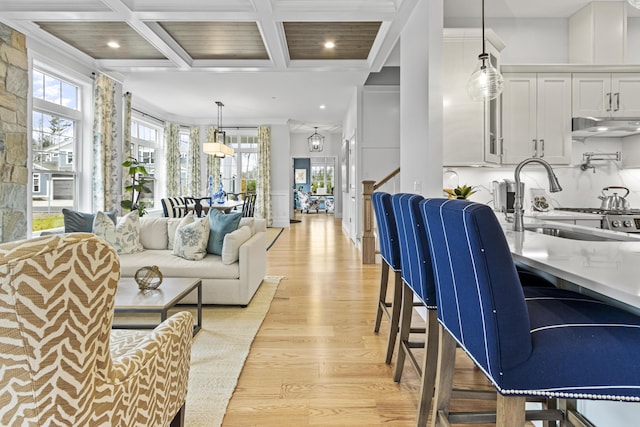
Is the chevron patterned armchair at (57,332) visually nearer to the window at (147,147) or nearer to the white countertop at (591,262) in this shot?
the white countertop at (591,262)

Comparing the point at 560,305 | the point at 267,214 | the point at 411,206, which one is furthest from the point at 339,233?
the point at 560,305

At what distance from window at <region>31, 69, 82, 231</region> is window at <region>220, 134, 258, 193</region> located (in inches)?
201

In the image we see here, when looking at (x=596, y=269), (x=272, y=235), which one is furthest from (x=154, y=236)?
(x=272, y=235)

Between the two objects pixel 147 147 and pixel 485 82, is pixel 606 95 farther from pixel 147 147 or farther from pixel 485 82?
pixel 147 147

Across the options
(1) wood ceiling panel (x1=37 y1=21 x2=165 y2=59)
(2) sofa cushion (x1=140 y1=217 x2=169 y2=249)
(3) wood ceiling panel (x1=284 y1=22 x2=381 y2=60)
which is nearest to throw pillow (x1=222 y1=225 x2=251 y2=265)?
(2) sofa cushion (x1=140 y1=217 x2=169 y2=249)

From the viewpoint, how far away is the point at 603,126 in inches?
131

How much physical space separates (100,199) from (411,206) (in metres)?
5.18

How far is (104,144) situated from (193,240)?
3.00m

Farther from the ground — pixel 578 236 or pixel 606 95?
pixel 606 95

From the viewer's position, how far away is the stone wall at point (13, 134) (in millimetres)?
3811

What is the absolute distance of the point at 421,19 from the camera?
3334 mm

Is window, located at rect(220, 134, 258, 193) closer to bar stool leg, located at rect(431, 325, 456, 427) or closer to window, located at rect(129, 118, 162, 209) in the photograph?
window, located at rect(129, 118, 162, 209)

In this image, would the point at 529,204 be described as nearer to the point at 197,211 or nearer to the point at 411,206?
the point at 411,206

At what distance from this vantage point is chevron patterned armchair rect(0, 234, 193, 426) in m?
0.69
